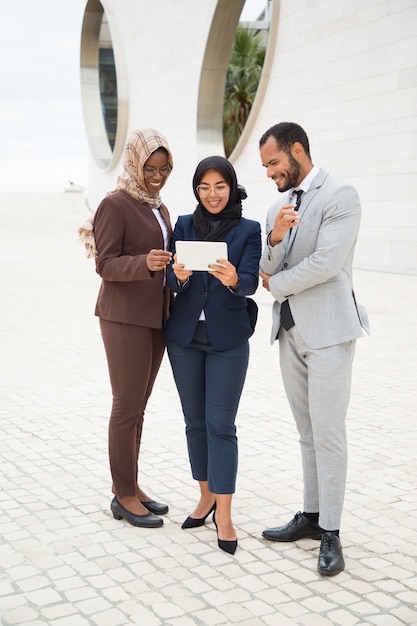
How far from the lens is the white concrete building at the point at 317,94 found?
1484cm

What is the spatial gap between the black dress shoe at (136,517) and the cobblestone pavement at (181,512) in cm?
4

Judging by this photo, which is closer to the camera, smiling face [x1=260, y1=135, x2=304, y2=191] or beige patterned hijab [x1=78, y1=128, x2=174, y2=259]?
smiling face [x1=260, y1=135, x2=304, y2=191]

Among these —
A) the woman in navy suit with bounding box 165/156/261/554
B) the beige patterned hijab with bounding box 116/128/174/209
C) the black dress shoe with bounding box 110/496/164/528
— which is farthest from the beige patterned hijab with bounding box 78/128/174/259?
the black dress shoe with bounding box 110/496/164/528

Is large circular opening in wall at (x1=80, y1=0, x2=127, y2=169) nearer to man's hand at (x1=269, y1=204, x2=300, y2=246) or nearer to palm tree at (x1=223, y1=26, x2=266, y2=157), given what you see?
palm tree at (x1=223, y1=26, x2=266, y2=157)

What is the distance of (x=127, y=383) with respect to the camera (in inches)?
153

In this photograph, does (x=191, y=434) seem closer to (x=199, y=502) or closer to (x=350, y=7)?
(x=199, y=502)

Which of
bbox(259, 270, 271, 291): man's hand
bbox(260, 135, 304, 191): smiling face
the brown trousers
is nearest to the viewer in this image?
bbox(260, 135, 304, 191): smiling face

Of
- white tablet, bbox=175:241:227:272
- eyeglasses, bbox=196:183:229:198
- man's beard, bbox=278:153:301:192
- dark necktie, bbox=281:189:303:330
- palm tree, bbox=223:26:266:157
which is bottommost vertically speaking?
dark necktie, bbox=281:189:303:330

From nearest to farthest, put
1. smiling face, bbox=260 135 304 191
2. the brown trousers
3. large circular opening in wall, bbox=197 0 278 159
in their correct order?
smiling face, bbox=260 135 304 191 → the brown trousers → large circular opening in wall, bbox=197 0 278 159

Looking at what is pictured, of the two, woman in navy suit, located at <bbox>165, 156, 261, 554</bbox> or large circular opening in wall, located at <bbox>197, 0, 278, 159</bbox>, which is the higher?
large circular opening in wall, located at <bbox>197, 0, 278, 159</bbox>

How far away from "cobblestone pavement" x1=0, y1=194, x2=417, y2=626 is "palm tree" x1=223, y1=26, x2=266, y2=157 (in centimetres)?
2694

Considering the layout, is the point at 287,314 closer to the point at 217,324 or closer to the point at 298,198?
the point at 217,324

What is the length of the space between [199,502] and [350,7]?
14.3 meters

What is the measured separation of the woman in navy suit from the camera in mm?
3561
